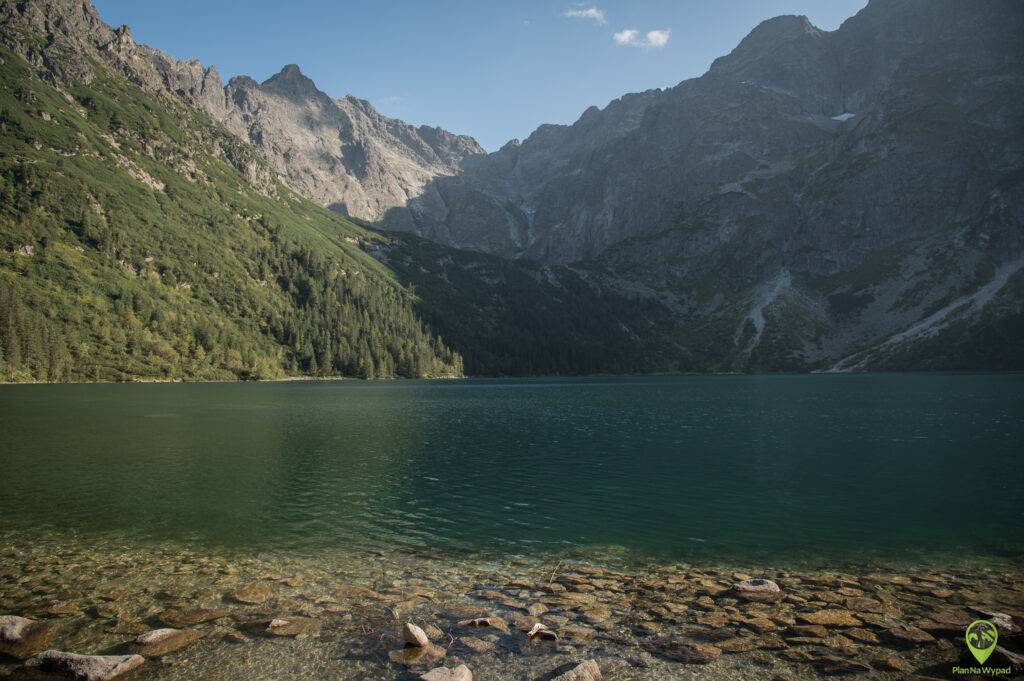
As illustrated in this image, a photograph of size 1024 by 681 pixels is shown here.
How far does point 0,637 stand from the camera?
16.2 meters

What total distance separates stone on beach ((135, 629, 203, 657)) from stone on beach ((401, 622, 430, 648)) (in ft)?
21.0

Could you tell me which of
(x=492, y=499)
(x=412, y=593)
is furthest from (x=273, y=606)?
(x=492, y=499)

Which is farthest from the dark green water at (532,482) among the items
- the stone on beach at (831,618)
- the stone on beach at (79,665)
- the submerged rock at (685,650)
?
the stone on beach at (79,665)

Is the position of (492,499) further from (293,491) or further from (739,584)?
(739,584)

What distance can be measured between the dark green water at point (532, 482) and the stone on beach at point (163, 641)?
10.4 meters

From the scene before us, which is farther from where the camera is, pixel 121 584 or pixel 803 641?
pixel 121 584

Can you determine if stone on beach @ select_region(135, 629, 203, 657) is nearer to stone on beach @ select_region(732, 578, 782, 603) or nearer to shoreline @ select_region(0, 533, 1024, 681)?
shoreline @ select_region(0, 533, 1024, 681)

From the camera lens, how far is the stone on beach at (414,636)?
16.4m

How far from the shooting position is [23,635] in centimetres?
1664

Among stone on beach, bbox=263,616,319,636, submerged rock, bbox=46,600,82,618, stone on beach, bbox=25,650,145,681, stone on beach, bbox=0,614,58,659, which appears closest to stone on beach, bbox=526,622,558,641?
stone on beach, bbox=263,616,319,636

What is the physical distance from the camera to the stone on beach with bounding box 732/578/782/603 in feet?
67.3

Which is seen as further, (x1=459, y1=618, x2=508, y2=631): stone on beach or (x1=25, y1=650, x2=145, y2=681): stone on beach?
(x1=459, y1=618, x2=508, y2=631): stone on beach

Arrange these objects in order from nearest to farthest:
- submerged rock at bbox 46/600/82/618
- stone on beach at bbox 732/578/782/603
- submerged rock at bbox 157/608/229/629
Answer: submerged rock at bbox 157/608/229/629
submerged rock at bbox 46/600/82/618
stone on beach at bbox 732/578/782/603

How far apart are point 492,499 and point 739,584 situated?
19.9 m
